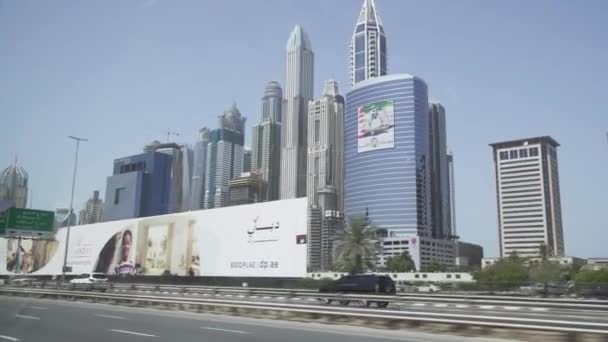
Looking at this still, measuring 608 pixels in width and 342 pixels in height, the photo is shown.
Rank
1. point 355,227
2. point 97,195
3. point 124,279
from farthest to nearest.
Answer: point 97,195 < point 124,279 < point 355,227

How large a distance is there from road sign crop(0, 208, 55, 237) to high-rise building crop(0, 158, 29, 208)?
36.2 m

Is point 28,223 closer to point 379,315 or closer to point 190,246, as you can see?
point 190,246

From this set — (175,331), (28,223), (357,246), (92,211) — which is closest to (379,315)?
(175,331)

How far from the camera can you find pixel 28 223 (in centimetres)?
5650

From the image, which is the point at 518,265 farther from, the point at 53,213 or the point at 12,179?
the point at 12,179

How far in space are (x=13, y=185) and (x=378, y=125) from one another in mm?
181625

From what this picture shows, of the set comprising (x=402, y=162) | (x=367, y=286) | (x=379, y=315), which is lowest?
(x=379, y=315)

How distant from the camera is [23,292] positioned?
1569 inches

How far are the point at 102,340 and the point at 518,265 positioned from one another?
100284 millimetres

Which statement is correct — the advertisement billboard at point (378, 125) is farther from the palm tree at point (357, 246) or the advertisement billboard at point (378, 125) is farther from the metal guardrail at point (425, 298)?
the metal guardrail at point (425, 298)

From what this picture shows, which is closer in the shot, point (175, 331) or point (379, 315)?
point (175, 331)

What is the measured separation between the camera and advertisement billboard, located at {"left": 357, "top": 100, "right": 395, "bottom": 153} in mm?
193000

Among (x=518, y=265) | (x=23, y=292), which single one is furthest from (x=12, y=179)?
(x=518, y=265)

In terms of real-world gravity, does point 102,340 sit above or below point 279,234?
below
